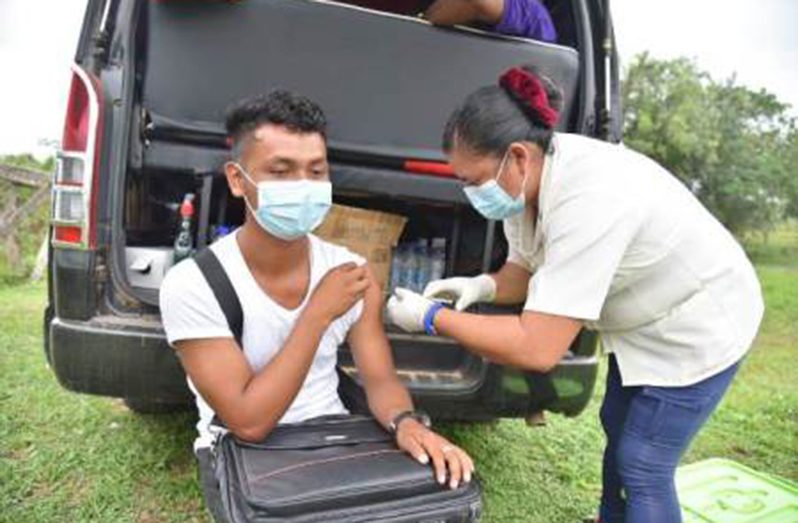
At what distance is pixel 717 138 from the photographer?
13.2 meters

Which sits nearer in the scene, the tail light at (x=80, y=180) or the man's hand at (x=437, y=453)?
the man's hand at (x=437, y=453)

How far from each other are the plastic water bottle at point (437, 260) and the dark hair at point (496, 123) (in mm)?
1023

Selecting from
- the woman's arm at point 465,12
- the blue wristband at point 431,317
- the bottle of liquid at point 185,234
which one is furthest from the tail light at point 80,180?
the woman's arm at point 465,12

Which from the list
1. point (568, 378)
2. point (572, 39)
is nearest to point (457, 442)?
point (568, 378)

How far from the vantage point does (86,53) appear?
2.41 metres

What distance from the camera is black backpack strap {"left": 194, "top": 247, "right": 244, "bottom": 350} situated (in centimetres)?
165

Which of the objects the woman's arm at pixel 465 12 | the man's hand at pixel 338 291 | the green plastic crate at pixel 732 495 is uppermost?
the woman's arm at pixel 465 12

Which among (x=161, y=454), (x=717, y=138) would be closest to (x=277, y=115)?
(x=161, y=454)

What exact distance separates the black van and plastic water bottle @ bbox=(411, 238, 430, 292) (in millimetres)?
215

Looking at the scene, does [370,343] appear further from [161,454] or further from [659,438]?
[161,454]

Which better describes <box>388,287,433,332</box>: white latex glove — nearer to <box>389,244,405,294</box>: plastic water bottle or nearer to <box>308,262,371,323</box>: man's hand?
<box>308,262,371,323</box>: man's hand

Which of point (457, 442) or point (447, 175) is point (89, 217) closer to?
point (447, 175)

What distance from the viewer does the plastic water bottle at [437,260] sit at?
270 cm

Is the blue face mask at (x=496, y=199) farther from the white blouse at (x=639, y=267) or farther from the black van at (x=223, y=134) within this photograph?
the black van at (x=223, y=134)
